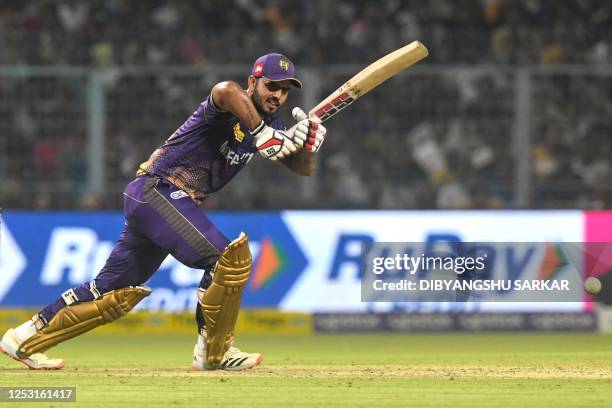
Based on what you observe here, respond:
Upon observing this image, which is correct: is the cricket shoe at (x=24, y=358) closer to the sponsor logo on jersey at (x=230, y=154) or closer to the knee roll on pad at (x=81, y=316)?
the knee roll on pad at (x=81, y=316)

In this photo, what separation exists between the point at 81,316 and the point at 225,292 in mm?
954

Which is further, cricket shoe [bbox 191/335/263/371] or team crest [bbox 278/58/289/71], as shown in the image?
cricket shoe [bbox 191/335/263/371]

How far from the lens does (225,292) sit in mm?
7215

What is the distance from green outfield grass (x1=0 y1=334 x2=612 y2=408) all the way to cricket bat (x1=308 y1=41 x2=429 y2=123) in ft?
5.20

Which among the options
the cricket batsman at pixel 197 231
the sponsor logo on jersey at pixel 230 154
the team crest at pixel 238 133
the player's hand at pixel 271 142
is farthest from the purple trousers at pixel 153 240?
the player's hand at pixel 271 142

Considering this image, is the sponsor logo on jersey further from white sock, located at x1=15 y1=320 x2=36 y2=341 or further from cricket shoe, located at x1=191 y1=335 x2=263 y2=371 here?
white sock, located at x1=15 y1=320 x2=36 y2=341

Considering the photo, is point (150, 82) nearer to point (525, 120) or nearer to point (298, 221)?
point (298, 221)

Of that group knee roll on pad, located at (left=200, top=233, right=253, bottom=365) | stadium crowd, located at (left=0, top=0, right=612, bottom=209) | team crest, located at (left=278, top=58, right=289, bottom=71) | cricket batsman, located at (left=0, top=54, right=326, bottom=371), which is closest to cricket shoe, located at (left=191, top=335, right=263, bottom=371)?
cricket batsman, located at (left=0, top=54, right=326, bottom=371)

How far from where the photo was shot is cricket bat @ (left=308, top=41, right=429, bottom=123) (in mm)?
7605

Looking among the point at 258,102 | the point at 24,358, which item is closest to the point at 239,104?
the point at 258,102

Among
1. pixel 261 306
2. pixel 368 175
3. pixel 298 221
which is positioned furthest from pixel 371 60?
pixel 261 306

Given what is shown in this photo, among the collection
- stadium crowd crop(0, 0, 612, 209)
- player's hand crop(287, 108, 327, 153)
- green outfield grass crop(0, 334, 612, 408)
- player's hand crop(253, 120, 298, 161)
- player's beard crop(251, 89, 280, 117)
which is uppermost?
stadium crowd crop(0, 0, 612, 209)

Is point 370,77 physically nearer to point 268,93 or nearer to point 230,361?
point 268,93

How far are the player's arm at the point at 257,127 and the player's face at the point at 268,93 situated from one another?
31 centimetres
